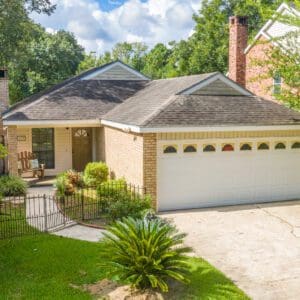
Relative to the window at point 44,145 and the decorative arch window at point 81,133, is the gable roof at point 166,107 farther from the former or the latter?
the decorative arch window at point 81,133

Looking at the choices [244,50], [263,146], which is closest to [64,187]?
[263,146]

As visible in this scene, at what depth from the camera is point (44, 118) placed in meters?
18.5

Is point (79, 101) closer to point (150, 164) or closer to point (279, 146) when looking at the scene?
point (150, 164)

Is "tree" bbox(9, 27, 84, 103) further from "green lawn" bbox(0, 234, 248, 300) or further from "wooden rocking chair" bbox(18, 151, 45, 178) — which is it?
"green lawn" bbox(0, 234, 248, 300)

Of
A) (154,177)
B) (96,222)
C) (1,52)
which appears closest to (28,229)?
(96,222)

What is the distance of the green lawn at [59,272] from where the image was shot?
26.2ft

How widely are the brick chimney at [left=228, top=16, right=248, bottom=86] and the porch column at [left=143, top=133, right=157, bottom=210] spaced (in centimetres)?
1002

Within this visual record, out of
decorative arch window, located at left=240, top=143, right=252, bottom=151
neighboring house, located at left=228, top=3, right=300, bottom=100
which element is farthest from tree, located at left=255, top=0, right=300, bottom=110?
neighboring house, located at left=228, top=3, right=300, bottom=100

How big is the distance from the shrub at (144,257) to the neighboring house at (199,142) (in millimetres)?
5954

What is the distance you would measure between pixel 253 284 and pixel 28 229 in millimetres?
6473

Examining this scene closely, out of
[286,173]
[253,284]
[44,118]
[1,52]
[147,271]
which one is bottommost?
[253,284]

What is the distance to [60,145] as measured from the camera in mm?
21078

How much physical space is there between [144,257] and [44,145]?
14469mm

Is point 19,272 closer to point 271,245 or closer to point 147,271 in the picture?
point 147,271
